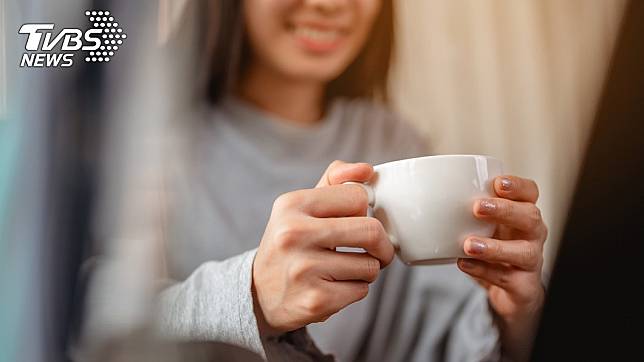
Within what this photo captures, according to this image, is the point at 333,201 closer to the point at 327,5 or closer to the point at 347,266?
the point at 347,266

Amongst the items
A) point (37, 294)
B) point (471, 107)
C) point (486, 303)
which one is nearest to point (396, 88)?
point (471, 107)

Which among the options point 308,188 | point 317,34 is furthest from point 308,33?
point 308,188

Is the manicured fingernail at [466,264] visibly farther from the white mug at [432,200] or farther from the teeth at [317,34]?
the teeth at [317,34]

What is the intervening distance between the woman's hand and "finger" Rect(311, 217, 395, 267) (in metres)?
0.05

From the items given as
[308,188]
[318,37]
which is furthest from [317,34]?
[308,188]

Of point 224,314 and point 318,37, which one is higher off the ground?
point 318,37

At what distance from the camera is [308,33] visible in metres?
0.49

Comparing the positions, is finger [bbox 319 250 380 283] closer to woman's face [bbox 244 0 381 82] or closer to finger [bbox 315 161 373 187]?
finger [bbox 315 161 373 187]

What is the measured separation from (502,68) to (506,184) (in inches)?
5.0

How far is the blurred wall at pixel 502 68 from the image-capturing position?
0.51 metres

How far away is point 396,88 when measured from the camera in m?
0.51

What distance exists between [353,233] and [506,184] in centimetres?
10

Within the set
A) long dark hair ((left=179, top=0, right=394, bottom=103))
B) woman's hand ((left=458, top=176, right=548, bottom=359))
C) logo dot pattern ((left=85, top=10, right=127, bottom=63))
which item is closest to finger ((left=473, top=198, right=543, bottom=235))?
woman's hand ((left=458, top=176, right=548, bottom=359))

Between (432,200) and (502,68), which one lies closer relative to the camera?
(432,200)
